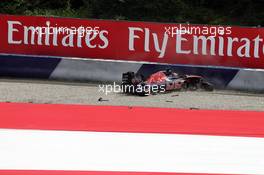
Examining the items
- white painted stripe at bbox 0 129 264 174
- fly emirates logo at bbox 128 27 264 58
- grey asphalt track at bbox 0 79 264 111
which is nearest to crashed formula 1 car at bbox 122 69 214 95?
grey asphalt track at bbox 0 79 264 111

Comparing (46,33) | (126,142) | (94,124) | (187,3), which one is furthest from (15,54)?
(187,3)

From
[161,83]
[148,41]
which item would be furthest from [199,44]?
[161,83]

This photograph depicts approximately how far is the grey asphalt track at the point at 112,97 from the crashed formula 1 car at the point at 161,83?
147 millimetres

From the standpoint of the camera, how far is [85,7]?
17953 millimetres

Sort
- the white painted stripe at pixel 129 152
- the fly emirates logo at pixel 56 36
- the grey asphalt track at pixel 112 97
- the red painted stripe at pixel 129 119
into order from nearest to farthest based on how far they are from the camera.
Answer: the white painted stripe at pixel 129 152
the red painted stripe at pixel 129 119
the grey asphalt track at pixel 112 97
the fly emirates logo at pixel 56 36

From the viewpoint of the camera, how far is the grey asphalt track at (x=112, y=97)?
9500mm

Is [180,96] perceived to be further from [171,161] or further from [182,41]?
[171,161]

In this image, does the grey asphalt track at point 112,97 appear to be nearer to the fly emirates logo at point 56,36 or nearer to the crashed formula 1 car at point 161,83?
the crashed formula 1 car at point 161,83

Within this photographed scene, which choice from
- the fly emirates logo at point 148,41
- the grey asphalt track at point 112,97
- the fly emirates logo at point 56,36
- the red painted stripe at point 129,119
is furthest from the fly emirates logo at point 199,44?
the red painted stripe at point 129,119

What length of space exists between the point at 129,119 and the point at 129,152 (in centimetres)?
196

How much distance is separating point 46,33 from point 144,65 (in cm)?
242

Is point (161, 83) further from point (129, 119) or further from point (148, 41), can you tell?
point (129, 119)

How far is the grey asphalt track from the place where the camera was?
9.50m

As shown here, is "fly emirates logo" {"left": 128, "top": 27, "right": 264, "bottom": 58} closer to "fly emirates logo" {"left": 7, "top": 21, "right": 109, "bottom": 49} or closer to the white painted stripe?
"fly emirates logo" {"left": 7, "top": 21, "right": 109, "bottom": 49}
